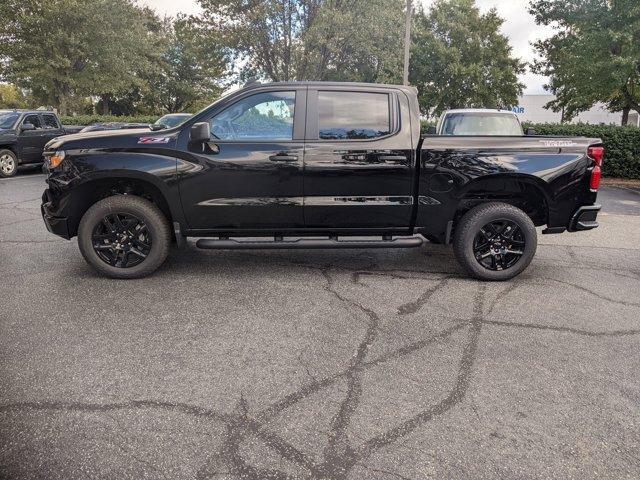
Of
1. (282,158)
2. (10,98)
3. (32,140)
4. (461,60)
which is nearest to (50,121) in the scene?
(32,140)

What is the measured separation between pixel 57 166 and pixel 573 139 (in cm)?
502

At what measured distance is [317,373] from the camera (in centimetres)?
309

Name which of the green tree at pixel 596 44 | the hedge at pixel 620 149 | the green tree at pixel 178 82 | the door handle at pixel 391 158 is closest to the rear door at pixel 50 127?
the door handle at pixel 391 158

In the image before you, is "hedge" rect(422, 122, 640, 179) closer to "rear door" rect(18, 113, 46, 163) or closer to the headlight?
the headlight

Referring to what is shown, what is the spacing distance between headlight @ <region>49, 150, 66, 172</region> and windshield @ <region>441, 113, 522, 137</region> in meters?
7.71

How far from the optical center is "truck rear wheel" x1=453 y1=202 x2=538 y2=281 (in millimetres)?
4816

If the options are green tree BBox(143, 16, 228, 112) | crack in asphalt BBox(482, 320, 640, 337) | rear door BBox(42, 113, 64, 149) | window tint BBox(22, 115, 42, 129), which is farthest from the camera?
green tree BBox(143, 16, 228, 112)

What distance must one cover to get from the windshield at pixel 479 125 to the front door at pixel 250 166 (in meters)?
6.39

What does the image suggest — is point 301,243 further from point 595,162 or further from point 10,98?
point 10,98

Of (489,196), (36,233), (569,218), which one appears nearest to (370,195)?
(489,196)

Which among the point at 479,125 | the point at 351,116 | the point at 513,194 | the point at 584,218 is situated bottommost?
the point at 584,218

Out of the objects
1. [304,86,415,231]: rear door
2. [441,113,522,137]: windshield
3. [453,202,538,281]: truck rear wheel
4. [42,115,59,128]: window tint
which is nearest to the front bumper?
[304,86,415,231]: rear door

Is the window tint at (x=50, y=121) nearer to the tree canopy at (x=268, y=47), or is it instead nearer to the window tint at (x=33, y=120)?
the window tint at (x=33, y=120)

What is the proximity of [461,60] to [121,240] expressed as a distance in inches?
1396
